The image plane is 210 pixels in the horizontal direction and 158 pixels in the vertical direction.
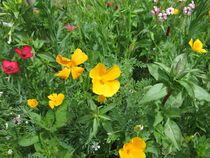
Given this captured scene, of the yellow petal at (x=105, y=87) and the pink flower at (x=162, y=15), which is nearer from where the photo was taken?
the yellow petal at (x=105, y=87)

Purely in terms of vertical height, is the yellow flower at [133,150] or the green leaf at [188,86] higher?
the green leaf at [188,86]

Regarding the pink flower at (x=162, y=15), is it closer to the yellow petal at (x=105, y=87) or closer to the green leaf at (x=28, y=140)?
the yellow petal at (x=105, y=87)

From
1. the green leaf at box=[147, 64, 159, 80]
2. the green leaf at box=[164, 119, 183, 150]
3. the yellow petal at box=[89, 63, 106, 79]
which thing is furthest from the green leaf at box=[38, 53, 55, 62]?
the green leaf at box=[164, 119, 183, 150]

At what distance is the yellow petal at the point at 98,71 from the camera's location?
1.25 metres

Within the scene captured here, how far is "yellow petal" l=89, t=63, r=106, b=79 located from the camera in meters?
1.25

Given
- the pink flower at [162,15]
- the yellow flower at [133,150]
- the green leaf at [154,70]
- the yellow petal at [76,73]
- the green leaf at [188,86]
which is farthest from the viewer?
the pink flower at [162,15]

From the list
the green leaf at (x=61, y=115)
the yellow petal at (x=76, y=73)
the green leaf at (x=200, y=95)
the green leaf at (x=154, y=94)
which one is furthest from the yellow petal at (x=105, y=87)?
the green leaf at (x=200, y=95)

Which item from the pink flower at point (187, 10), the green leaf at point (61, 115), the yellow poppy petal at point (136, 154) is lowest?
the yellow poppy petal at point (136, 154)

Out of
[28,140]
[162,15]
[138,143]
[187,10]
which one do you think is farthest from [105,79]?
[187,10]

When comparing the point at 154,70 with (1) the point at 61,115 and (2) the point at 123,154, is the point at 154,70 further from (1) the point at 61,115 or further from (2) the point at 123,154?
(1) the point at 61,115

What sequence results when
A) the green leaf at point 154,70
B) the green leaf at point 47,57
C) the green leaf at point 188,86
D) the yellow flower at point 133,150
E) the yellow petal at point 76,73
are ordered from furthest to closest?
the green leaf at point 47,57 < the yellow petal at point 76,73 < the yellow flower at point 133,150 < the green leaf at point 154,70 < the green leaf at point 188,86

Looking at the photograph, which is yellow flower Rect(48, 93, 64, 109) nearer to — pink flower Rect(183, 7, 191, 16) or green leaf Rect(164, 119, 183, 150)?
green leaf Rect(164, 119, 183, 150)

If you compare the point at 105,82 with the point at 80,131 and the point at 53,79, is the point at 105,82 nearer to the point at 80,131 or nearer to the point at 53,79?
the point at 80,131

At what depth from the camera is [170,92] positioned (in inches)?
45.4
